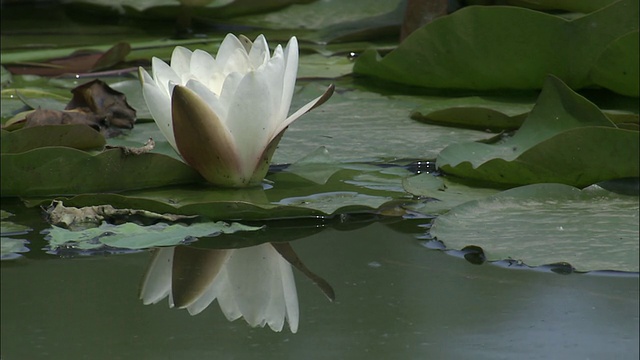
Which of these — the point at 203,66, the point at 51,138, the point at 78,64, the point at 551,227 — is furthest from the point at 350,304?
the point at 78,64

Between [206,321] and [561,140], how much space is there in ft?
1.92

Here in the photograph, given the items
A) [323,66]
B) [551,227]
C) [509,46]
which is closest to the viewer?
[551,227]

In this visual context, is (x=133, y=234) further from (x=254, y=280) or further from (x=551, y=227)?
(x=551, y=227)

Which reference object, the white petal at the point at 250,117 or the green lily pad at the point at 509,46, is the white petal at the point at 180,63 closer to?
the white petal at the point at 250,117

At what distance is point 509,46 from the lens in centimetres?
173

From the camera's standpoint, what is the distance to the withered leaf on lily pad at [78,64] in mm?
2221

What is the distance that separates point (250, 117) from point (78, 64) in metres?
1.14

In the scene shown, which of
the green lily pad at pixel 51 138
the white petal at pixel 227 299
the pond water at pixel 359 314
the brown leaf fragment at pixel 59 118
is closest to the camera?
the pond water at pixel 359 314

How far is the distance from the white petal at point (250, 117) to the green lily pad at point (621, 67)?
603 millimetres

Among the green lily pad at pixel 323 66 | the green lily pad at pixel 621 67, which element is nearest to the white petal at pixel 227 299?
the green lily pad at pixel 621 67

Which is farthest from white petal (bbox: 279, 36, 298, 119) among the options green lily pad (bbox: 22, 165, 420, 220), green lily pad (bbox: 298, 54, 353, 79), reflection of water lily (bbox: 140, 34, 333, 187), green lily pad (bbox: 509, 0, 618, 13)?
green lily pad (bbox: 509, 0, 618, 13)

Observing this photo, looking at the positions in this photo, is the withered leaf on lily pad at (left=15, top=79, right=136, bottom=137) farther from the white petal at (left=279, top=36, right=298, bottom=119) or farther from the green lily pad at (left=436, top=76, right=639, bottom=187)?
the green lily pad at (left=436, top=76, right=639, bottom=187)

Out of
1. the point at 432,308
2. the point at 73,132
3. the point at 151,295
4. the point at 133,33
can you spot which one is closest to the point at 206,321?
the point at 151,295

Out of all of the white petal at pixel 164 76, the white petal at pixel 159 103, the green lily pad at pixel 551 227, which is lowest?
the green lily pad at pixel 551 227
